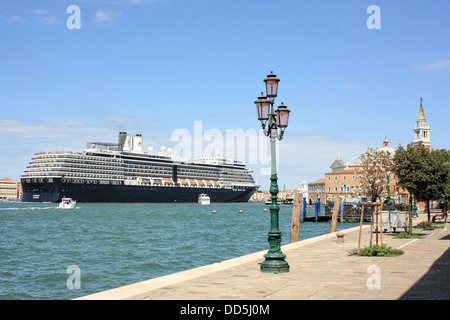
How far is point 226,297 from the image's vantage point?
8086mm

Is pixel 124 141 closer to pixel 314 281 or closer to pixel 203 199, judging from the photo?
pixel 203 199

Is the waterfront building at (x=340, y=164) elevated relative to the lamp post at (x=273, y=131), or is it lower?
elevated

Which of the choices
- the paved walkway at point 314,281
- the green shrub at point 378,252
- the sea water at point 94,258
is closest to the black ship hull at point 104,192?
the sea water at point 94,258

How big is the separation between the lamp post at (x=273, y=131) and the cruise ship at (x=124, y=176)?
88691mm

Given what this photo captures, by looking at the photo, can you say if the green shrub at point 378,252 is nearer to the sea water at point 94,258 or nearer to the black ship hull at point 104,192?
the sea water at point 94,258

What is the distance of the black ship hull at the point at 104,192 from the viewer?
95562 millimetres

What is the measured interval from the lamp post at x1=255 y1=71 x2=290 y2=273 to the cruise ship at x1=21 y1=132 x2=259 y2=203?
88691 mm

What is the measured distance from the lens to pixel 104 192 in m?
99.3

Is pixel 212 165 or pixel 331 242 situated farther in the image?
pixel 212 165

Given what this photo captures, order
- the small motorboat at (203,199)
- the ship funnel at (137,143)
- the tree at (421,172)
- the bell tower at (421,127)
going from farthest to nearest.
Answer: the bell tower at (421,127), the ship funnel at (137,143), the small motorboat at (203,199), the tree at (421,172)

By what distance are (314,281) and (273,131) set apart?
13.1 ft
